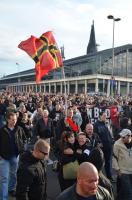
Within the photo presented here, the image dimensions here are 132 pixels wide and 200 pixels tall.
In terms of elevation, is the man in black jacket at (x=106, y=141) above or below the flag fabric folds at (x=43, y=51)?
below

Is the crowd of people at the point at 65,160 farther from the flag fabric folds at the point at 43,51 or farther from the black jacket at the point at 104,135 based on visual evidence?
the flag fabric folds at the point at 43,51

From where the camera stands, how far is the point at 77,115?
11.5 meters

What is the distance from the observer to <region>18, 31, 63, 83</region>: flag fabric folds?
1048 cm

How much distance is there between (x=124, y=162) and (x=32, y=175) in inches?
96.9

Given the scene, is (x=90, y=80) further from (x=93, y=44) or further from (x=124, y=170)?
(x=124, y=170)

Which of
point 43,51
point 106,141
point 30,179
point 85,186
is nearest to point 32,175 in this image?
point 30,179

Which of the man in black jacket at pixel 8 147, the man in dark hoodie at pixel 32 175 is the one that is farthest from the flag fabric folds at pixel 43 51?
the man in dark hoodie at pixel 32 175

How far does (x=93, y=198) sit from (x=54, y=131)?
6.16 meters

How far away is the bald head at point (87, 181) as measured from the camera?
2.92 metres

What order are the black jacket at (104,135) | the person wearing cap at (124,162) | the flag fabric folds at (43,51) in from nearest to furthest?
1. the person wearing cap at (124,162)
2. the black jacket at (104,135)
3. the flag fabric folds at (43,51)

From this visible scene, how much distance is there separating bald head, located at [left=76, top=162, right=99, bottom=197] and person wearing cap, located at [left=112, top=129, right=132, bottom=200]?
306cm

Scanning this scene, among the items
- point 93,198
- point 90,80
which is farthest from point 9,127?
point 90,80

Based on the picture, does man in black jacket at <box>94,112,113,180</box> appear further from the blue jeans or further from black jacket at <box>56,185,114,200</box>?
black jacket at <box>56,185,114,200</box>

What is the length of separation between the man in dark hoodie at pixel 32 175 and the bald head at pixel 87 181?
1143 millimetres
